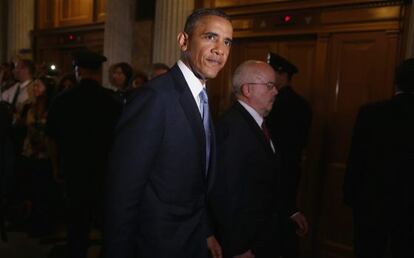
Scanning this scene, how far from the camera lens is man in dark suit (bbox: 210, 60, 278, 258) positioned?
6.50 feet

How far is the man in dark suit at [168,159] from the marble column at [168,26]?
10.2ft

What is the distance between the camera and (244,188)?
2039 mm

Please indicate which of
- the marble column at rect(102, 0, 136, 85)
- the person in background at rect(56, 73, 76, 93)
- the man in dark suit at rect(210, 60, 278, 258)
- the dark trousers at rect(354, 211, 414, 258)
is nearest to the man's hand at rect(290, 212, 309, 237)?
the man in dark suit at rect(210, 60, 278, 258)

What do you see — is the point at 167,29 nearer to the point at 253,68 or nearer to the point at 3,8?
the point at 253,68

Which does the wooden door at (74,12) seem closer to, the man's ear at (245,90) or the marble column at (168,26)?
the marble column at (168,26)

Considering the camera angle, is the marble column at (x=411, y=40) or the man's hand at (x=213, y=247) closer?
the man's hand at (x=213, y=247)

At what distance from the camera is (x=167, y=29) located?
4723mm

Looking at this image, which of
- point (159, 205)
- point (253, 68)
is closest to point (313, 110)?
point (253, 68)

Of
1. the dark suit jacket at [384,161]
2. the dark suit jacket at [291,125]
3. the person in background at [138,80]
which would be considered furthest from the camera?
the person in background at [138,80]

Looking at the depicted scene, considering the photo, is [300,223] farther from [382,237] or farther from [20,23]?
[20,23]

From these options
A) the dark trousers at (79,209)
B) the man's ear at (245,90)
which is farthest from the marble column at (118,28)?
the man's ear at (245,90)

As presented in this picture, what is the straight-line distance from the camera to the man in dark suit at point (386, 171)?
2.46m

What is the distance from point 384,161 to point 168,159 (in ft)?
5.34

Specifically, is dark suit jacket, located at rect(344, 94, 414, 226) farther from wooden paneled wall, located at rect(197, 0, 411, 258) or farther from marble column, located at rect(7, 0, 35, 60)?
marble column, located at rect(7, 0, 35, 60)
